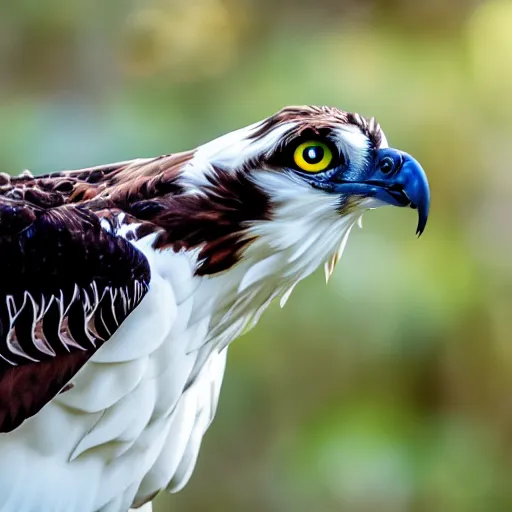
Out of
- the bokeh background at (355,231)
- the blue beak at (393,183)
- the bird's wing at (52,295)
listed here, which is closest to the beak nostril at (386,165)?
the blue beak at (393,183)

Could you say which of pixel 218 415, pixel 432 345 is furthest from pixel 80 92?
pixel 432 345

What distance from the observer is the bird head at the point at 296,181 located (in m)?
0.62

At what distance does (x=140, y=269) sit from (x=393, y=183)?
20 cm

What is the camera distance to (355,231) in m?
1.54

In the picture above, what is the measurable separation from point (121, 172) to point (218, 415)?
0.97 metres

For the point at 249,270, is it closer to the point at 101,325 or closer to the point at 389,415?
the point at 101,325

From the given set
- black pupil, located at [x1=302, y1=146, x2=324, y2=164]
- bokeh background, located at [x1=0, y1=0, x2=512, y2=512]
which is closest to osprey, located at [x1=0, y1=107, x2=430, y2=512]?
black pupil, located at [x1=302, y1=146, x2=324, y2=164]

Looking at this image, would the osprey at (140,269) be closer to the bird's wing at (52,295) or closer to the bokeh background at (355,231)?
the bird's wing at (52,295)

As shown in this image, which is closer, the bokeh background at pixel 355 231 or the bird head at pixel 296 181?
the bird head at pixel 296 181

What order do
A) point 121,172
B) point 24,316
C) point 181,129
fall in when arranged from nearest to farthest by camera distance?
point 24,316 < point 121,172 < point 181,129

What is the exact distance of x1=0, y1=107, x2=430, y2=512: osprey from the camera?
1.95 feet

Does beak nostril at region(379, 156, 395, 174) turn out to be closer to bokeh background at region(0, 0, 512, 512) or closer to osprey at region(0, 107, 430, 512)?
osprey at region(0, 107, 430, 512)

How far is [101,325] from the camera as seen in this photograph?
23.8 inches

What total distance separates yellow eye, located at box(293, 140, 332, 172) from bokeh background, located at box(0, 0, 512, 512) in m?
0.92
